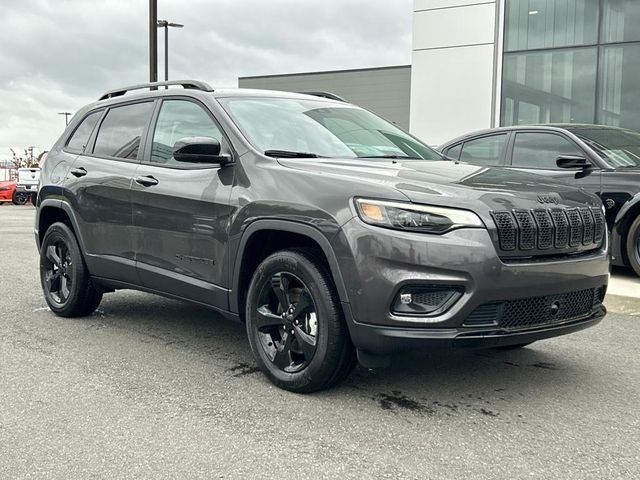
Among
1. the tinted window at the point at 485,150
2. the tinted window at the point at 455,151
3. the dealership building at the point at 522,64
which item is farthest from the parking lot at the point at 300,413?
the dealership building at the point at 522,64

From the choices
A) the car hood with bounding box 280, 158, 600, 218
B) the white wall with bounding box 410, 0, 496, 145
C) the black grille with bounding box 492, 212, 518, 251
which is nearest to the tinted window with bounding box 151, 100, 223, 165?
the car hood with bounding box 280, 158, 600, 218

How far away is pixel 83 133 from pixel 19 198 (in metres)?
29.8

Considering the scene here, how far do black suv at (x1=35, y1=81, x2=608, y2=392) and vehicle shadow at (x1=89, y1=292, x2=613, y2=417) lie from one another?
30cm

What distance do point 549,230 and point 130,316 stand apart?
375 centimetres

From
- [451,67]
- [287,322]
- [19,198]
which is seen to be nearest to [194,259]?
[287,322]

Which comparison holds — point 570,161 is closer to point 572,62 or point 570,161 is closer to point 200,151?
point 200,151

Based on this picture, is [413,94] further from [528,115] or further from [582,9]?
[582,9]

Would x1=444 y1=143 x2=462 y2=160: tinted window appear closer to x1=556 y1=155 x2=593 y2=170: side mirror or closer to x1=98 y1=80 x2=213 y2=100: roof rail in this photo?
x1=556 y1=155 x2=593 y2=170: side mirror

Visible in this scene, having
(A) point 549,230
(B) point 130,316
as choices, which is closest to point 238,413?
(A) point 549,230

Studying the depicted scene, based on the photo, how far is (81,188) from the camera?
221 inches

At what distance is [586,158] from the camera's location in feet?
24.1

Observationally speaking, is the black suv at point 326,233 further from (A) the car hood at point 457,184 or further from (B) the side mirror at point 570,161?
(B) the side mirror at point 570,161

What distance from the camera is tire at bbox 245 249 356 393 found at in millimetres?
3676

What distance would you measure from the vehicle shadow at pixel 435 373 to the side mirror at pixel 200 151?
1287mm
